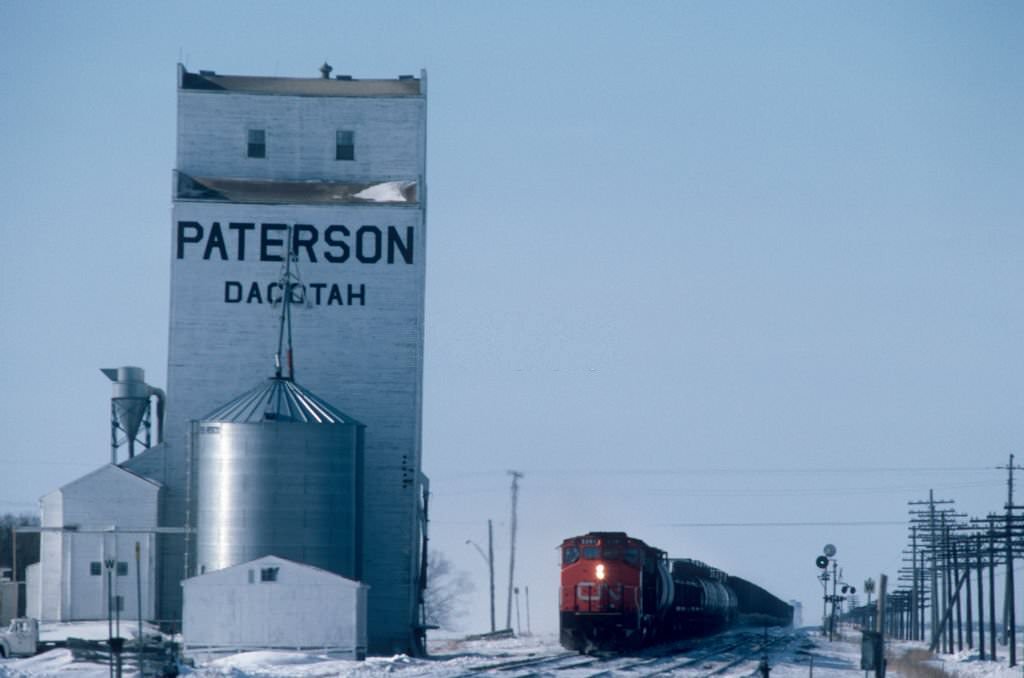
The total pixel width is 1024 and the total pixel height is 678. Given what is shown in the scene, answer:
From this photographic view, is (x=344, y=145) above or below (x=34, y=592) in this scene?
above

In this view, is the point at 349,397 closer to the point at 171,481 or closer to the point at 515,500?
the point at 171,481

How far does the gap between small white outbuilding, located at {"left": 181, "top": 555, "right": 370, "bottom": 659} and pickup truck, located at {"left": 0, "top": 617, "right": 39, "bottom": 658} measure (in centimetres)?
539

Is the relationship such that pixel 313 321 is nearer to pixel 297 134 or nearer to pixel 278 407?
pixel 278 407

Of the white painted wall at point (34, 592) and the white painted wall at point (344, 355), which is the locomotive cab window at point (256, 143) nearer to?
the white painted wall at point (344, 355)

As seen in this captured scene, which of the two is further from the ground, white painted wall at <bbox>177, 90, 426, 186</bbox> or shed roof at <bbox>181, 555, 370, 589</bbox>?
white painted wall at <bbox>177, 90, 426, 186</bbox>

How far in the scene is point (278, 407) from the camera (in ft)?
227

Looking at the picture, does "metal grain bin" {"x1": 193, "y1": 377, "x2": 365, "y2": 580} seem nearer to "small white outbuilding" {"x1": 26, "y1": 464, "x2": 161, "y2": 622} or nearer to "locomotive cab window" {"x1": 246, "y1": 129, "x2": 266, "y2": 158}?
"small white outbuilding" {"x1": 26, "y1": 464, "x2": 161, "y2": 622}

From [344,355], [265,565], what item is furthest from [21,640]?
[344,355]

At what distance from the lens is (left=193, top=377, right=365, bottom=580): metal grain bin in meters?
67.8

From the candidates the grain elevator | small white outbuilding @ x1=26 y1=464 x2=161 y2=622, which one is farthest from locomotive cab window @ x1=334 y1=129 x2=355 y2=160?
small white outbuilding @ x1=26 y1=464 x2=161 y2=622

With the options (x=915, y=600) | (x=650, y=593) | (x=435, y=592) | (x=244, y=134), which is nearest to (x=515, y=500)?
(x=915, y=600)

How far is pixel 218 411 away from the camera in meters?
70.6

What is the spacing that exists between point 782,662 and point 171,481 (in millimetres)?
31114

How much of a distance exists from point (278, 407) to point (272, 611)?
11184 millimetres
